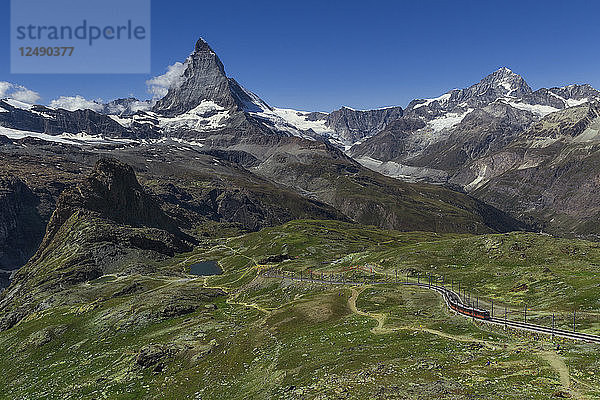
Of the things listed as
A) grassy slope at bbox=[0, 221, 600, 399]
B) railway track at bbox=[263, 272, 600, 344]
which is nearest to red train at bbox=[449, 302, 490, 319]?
railway track at bbox=[263, 272, 600, 344]

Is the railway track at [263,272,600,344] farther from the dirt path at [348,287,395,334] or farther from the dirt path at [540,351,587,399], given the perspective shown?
the dirt path at [348,287,395,334]

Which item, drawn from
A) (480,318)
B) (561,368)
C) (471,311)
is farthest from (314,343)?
(561,368)

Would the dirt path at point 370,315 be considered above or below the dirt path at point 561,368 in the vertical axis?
below

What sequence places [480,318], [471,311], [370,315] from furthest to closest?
[370,315] → [471,311] → [480,318]

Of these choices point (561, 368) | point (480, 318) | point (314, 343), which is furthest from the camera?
point (480, 318)

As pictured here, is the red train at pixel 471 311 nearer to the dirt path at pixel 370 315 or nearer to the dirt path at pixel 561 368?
the dirt path at pixel 370 315

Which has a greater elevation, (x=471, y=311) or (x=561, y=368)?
(x=561, y=368)

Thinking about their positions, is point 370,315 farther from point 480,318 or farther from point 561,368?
point 561,368

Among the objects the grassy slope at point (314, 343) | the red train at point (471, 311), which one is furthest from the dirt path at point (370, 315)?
the red train at point (471, 311)

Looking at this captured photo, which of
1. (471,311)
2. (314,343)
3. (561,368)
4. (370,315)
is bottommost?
(314,343)
